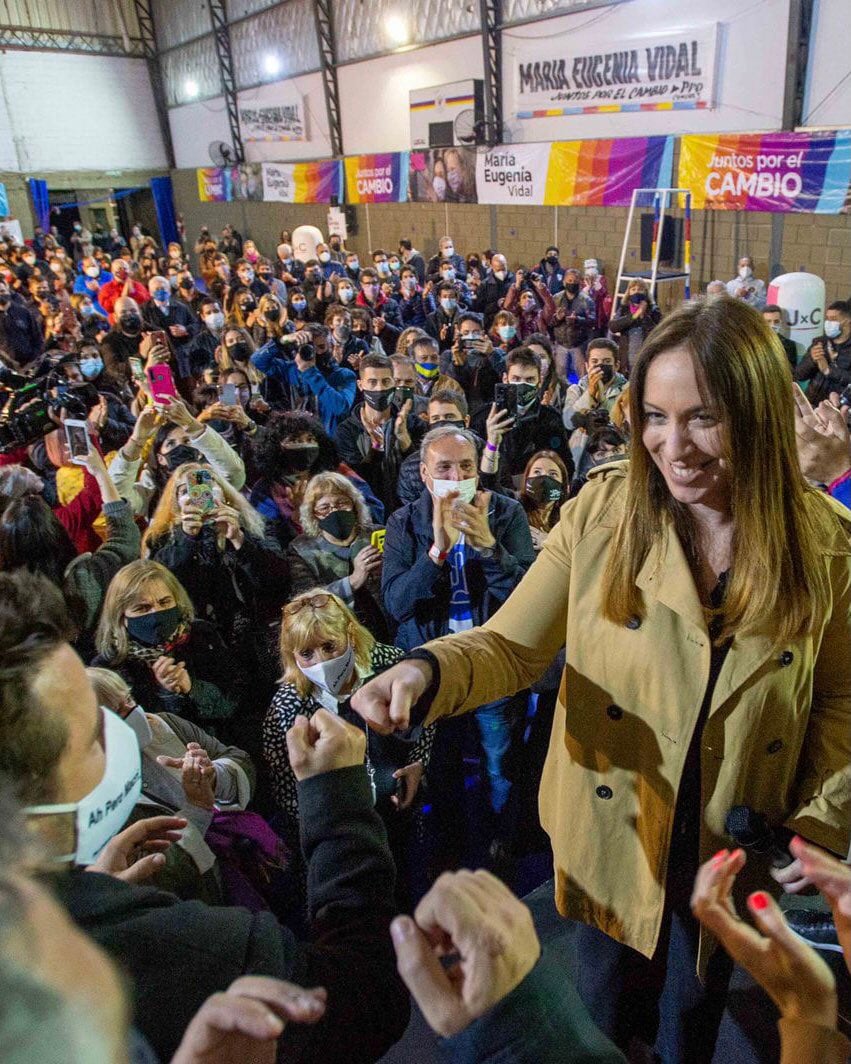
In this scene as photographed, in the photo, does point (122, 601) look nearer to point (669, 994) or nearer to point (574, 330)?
point (669, 994)

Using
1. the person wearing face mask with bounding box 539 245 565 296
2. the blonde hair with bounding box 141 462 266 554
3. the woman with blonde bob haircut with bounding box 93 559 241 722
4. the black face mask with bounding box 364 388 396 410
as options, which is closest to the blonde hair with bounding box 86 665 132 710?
the woman with blonde bob haircut with bounding box 93 559 241 722

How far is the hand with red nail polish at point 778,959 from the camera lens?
0.79m

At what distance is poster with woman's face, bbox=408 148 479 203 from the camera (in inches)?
504

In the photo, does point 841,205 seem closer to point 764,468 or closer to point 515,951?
point 764,468

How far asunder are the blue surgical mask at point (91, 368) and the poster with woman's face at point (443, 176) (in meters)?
9.00

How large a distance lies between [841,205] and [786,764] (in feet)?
27.9

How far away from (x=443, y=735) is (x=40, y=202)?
21.8 meters

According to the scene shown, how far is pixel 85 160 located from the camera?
2041 centimetres

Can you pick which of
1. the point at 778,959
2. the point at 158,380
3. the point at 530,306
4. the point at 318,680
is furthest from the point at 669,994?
the point at 530,306

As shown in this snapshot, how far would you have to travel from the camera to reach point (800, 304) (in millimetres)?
6547

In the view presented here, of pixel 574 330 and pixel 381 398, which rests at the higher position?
pixel 381 398

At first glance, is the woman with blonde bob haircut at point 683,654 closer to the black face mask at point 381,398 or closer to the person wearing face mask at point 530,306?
the black face mask at point 381,398

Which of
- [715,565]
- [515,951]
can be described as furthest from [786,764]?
[515,951]

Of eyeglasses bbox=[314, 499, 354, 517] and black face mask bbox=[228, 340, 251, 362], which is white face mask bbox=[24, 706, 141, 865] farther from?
black face mask bbox=[228, 340, 251, 362]
